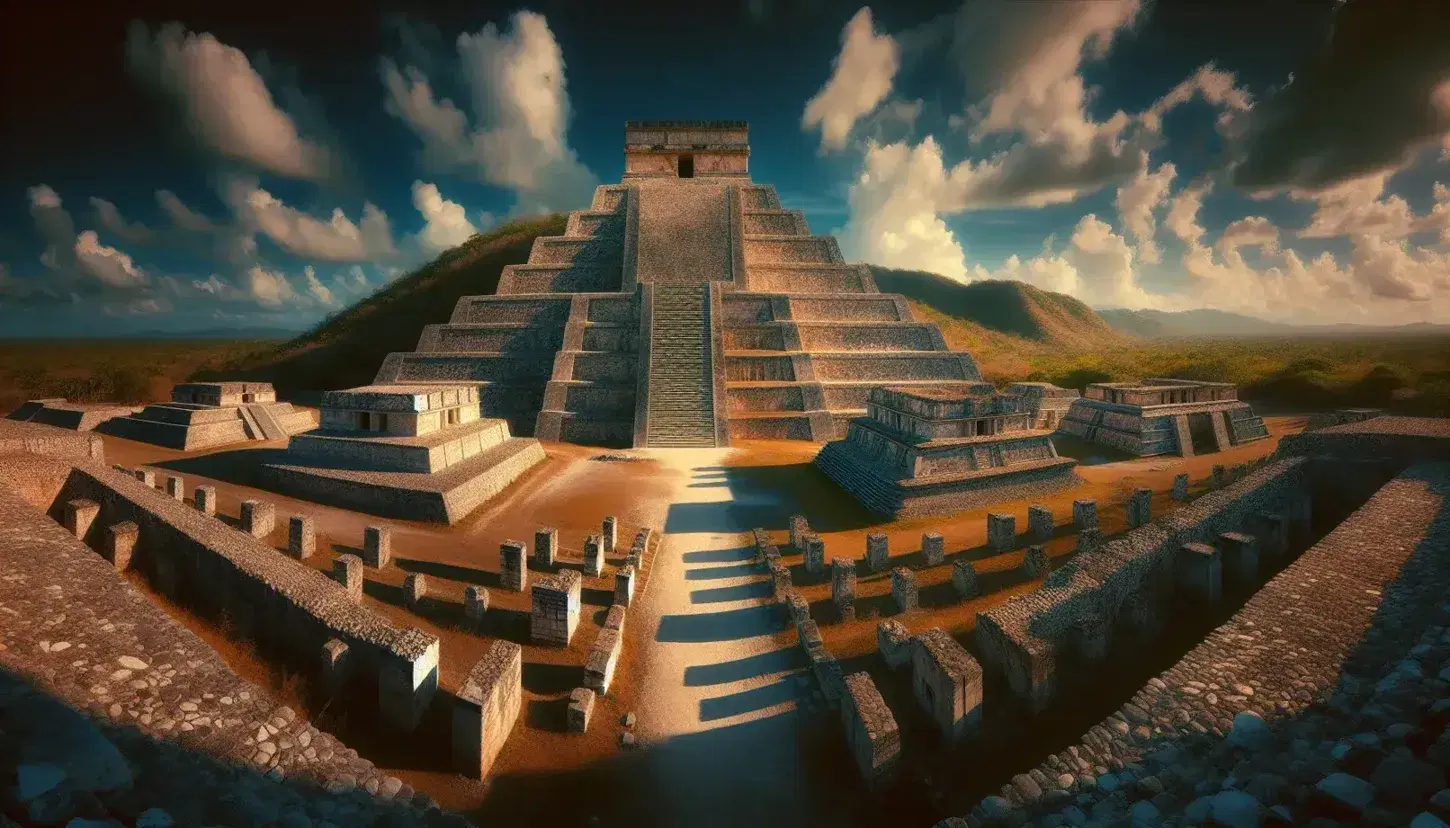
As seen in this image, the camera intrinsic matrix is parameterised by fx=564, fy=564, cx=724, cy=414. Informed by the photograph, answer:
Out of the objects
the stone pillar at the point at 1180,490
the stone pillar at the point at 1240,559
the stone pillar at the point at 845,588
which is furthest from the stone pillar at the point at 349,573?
the stone pillar at the point at 1180,490

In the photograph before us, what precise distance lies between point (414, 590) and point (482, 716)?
4.22 meters

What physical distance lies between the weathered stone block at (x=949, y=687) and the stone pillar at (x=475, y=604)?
6334 mm

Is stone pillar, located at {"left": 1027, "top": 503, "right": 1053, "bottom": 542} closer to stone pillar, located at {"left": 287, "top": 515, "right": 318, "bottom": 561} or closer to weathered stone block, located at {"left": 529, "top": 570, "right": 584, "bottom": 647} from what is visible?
weathered stone block, located at {"left": 529, "top": 570, "right": 584, "bottom": 647}

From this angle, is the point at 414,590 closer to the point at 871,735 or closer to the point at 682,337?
the point at 871,735

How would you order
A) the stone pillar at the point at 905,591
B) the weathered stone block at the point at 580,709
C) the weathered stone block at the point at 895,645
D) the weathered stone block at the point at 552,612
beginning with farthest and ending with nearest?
the stone pillar at the point at 905,591
the weathered stone block at the point at 552,612
the weathered stone block at the point at 895,645
the weathered stone block at the point at 580,709

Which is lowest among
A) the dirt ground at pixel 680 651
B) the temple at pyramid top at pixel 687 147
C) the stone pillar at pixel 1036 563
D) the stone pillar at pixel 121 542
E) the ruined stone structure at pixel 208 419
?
the dirt ground at pixel 680 651

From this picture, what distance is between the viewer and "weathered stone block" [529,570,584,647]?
26.5 ft

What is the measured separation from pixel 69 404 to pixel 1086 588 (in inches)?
1337

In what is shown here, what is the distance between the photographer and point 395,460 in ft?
46.5

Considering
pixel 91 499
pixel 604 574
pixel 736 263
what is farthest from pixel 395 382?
pixel 604 574

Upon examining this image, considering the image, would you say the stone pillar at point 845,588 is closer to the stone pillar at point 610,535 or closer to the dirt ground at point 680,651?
the dirt ground at point 680,651

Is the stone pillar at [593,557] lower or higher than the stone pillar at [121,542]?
lower

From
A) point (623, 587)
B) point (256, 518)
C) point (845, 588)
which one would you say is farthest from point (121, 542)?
point (845, 588)

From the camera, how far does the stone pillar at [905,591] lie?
29.2 feet
